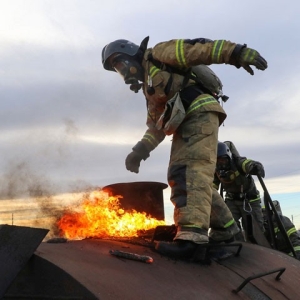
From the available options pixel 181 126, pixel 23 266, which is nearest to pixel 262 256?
pixel 181 126

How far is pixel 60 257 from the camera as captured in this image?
2441 millimetres

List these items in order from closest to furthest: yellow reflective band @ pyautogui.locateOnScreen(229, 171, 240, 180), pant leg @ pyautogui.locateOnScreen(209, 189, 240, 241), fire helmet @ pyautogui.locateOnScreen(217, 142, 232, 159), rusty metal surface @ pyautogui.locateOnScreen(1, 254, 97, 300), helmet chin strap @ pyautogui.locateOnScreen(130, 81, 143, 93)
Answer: rusty metal surface @ pyautogui.locateOnScreen(1, 254, 97, 300), pant leg @ pyautogui.locateOnScreen(209, 189, 240, 241), helmet chin strap @ pyautogui.locateOnScreen(130, 81, 143, 93), fire helmet @ pyautogui.locateOnScreen(217, 142, 232, 159), yellow reflective band @ pyautogui.locateOnScreen(229, 171, 240, 180)

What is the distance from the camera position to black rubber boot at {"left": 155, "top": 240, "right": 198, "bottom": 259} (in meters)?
3.28

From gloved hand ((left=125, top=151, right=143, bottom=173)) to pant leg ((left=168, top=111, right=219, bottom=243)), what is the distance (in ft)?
3.20

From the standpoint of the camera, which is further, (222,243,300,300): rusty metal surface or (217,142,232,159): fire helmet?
(217,142,232,159): fire helmet

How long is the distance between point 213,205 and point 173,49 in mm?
1299

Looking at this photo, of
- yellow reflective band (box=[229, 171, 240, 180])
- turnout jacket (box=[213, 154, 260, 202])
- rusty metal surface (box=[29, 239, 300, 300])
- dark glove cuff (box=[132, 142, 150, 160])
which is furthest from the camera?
yellow reflective band (box=[229, 171, 240, 180])

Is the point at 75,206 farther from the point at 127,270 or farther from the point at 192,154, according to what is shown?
the point at 127,270

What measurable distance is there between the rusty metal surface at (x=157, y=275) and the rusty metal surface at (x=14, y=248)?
0.33ft

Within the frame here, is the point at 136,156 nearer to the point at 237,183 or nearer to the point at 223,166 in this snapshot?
the point at 223,166

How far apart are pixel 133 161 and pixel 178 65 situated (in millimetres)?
1226

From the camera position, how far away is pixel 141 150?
495 centimetres

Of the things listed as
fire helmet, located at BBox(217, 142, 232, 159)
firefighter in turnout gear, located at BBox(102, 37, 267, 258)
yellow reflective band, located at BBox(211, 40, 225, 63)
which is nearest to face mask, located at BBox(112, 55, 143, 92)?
firefighter in turnout gear, located at BBox(102, 37, 267, 258)

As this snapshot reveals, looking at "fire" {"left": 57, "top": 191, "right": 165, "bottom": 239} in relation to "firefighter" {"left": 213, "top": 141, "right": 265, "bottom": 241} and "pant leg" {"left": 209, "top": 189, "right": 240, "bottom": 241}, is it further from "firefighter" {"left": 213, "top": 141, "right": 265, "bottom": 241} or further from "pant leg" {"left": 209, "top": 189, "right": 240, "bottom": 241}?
"firefighter" {"left": 213, "top": 141, "right": 265, "bottom": 241}
